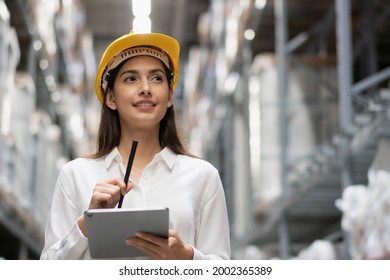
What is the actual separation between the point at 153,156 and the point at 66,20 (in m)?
12.0

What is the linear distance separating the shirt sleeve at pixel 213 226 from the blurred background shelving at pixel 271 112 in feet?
11.2

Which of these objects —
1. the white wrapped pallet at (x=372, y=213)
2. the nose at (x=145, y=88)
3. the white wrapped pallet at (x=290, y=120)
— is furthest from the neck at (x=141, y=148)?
the white wrapped pallet at (x=290, y=120)

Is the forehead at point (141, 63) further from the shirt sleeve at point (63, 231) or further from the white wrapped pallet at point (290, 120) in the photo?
the white wrapped pallet at point (290, 120)

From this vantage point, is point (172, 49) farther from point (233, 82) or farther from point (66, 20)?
point (66, 20)

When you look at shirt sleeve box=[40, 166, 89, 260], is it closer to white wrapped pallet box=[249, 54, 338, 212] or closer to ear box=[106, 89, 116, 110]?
ear box=[106, 89, 116, 110]

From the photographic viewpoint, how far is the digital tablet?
5.55 ft

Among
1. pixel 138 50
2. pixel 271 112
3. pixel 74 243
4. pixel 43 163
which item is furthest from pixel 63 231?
pixel 43 163

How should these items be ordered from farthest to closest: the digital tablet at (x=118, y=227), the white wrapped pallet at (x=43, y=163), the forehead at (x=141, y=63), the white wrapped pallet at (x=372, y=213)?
the white wrapped pallet at (x=43, y=163) < the white wrapped pallet at (x=372, y=213) < the forehead at (x=141, y=63) < the digital tablet at (x=118, y=227)

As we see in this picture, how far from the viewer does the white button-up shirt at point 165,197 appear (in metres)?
1.92

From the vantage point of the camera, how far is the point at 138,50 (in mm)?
2014

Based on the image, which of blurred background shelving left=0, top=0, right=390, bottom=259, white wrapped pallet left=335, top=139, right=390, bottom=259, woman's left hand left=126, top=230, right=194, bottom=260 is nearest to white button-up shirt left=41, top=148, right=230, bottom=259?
woman's left hand left=126, top=230, right=194, bottom=260

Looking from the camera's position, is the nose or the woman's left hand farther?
the nose

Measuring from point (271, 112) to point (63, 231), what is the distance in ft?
23.8

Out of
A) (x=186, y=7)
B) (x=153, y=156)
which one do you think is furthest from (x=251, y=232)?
(x=186, y=7)
